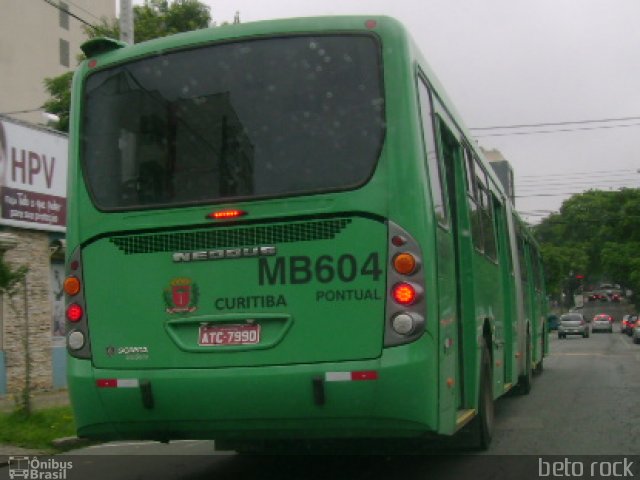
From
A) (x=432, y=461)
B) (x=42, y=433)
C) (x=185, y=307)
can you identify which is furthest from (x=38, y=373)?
(x=185, y=307)

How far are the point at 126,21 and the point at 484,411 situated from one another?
9088mm

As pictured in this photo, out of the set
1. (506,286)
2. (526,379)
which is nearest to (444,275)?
(506,286)

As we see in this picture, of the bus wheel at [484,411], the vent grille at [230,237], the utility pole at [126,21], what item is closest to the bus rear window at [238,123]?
the vent grille at [230,237]

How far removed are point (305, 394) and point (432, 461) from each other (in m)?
2.92

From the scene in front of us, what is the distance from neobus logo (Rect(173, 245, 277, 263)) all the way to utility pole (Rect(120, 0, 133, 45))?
29.4 ft

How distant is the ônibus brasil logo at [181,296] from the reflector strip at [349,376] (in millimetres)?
1054

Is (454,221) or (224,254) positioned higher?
(454,221)

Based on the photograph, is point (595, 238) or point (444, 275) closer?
point (444, 275)

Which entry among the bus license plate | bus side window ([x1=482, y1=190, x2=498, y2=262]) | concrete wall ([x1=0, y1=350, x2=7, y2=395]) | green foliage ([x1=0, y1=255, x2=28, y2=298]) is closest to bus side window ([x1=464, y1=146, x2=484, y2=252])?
bus side window ([x1=482, y1=190, x2=498, y2=262])

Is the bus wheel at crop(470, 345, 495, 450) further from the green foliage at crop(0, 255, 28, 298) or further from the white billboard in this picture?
the white billboard

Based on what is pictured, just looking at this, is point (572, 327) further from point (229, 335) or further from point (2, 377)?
point (229, 335)

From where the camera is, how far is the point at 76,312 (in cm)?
650

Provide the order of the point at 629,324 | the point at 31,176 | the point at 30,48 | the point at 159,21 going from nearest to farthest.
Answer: the point at 31,176 → the point at 159,21 → the point at 30,48 → the point at 629,324

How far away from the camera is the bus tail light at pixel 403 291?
579cm
